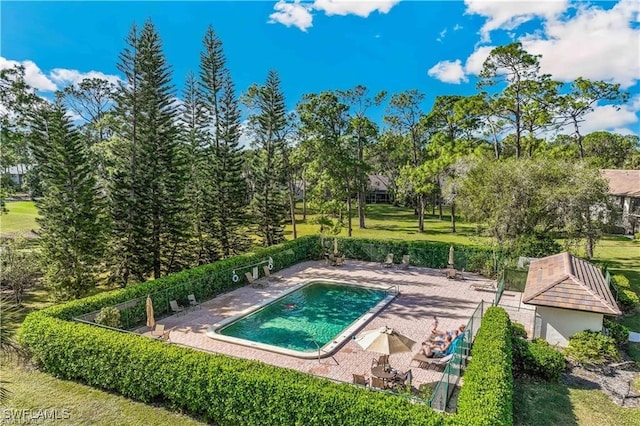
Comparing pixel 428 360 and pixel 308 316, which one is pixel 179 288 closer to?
pixel 308 316

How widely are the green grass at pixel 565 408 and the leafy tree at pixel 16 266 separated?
1746 cm

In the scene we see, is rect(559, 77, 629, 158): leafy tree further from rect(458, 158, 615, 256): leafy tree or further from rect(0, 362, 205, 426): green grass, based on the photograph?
rect(0, 362, 205, 426): green grass

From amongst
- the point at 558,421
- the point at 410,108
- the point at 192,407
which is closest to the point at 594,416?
the point at 558,421

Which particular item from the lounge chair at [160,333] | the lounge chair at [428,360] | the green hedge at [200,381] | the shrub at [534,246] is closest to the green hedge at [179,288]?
the green hedge at [200,381]

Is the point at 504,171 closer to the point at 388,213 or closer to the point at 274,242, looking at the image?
the point at 274,242

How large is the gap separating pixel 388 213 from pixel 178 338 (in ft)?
125

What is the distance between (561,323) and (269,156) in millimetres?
17896

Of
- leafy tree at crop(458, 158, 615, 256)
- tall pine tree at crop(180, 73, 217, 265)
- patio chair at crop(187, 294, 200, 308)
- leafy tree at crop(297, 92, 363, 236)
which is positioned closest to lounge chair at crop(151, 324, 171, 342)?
patio chair at crop(187, 294, 200, 308)

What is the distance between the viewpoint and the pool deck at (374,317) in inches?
430

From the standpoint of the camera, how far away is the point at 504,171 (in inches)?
722

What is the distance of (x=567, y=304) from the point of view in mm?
11023

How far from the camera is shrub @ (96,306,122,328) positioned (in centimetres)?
1167

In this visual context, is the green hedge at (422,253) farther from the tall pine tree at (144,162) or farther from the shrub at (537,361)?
the tall pine tree at (144,162)

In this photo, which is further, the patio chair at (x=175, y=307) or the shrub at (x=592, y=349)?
the patio chair at (x=175, y=307)
